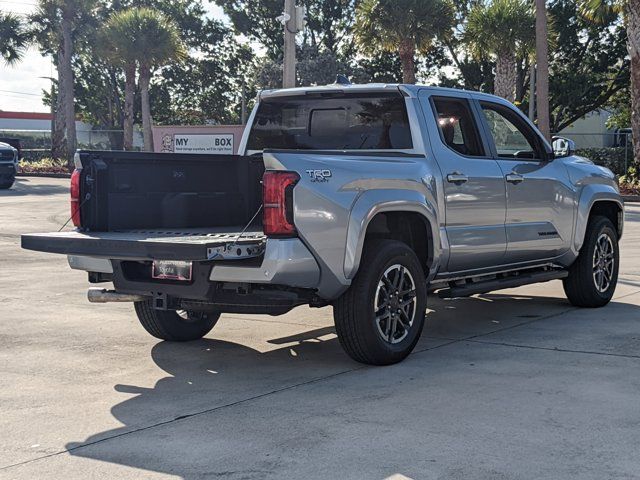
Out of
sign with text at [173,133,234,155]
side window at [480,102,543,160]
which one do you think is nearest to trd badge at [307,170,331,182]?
side window at [480,102,543,160]

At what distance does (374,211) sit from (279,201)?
77 cm

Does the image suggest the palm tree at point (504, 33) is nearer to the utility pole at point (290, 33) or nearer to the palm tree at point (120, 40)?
the utility pole at point (290, 33)

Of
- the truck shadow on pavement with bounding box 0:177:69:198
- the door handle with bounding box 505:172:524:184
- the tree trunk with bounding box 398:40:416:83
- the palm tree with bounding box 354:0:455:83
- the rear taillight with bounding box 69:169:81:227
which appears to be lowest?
the truck shadow on pavement with bounding box 0:177:69:198

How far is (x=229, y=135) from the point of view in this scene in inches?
791

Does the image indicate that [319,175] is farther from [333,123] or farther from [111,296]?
[111,296]

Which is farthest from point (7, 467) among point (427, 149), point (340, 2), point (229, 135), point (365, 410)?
point (340, 2)

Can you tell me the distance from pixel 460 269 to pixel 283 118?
1.88 metres

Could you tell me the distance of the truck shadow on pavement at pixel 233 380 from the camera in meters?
4.69

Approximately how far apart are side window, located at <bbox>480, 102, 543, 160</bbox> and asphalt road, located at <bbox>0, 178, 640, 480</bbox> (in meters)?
1.47

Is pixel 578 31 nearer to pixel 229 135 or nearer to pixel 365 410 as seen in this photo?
pixel 229 135

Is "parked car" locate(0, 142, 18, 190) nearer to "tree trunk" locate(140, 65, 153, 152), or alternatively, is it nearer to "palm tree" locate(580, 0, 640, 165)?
"tree trunk" locate(140, 65, 153, 152)

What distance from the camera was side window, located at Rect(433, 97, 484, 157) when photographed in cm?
747

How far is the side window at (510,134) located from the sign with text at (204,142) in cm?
1206

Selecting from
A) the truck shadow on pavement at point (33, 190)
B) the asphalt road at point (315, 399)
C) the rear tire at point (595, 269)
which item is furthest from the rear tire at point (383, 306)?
the truck shadow on pavement at point (33, 190)
